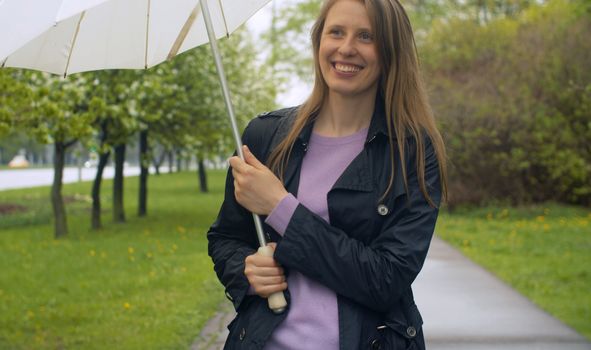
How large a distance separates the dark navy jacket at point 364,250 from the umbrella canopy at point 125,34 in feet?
2.19

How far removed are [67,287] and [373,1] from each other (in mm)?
7855

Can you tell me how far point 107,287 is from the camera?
945 centimetres

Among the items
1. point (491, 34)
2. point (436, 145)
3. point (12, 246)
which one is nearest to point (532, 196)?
point (491, 34)

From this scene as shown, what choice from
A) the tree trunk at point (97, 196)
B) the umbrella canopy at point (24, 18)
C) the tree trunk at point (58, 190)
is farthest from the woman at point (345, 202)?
the tree trunk at point (97, 196)

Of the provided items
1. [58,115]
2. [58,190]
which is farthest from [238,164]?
[58,190]

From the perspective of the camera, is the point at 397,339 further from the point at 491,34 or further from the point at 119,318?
the point at 491,34

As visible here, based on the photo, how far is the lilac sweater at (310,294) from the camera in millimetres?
2273

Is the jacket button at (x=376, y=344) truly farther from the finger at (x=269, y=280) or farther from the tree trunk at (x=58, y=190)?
the tree trunk at (x=58, y=190)

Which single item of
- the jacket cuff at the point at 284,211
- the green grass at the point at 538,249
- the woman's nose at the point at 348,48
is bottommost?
the green grass at the point at 538,249

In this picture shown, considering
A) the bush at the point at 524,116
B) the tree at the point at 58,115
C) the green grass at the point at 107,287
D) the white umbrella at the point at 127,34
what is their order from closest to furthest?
1. the white umbrella at the point at 127,34
2. the green grass at the point at 107,287
3. the tree at the point at 58,115
4. the bush at the point at 524,116

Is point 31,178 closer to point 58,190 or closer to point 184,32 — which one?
point 58,190

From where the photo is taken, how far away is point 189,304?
8172mm

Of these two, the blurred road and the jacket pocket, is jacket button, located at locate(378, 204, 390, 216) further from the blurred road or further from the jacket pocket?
the blurred road

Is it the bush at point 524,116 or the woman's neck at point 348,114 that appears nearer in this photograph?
the woman's neck at point 348,114
